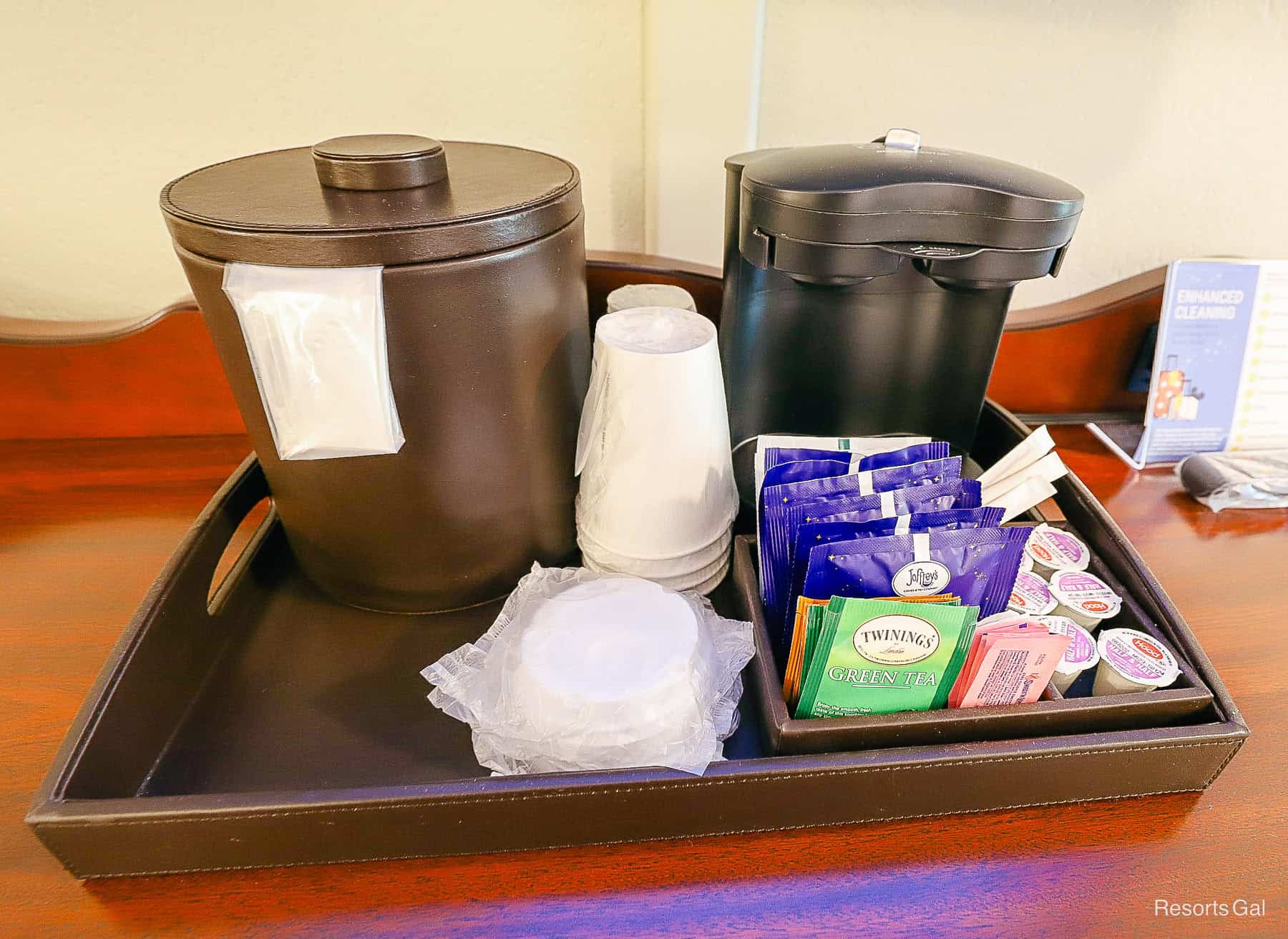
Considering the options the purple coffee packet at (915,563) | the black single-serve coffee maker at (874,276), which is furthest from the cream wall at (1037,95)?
the purple coffee packet at (915,563)

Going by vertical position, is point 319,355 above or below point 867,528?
above

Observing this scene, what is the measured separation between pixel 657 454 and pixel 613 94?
0.46m

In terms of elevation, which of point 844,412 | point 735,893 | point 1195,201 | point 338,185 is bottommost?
point 735,893

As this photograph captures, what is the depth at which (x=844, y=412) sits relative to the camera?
0.72 m

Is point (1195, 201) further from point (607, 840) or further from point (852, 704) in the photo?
point (607, 840)

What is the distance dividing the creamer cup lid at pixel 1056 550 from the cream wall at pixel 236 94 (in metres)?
0.58

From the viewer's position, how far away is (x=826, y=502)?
1.76 feet

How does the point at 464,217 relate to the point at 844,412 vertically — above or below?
above

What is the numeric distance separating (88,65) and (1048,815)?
3.56ft

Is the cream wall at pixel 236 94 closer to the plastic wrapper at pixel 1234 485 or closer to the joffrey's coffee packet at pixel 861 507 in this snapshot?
the joffrey's coffee packet at pixel 861 507

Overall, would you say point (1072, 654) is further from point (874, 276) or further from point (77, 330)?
point (77, 330)

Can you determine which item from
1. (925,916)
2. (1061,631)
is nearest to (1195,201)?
(1061,631)

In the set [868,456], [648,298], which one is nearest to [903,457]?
[868,456]

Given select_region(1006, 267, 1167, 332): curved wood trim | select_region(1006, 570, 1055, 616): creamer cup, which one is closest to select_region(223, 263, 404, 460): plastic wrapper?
select_region(1006, 570, 1055, 616): creamer cup
